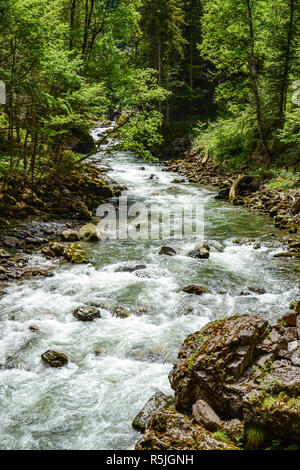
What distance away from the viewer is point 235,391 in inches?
140

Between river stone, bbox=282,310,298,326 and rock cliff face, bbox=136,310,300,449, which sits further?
river stone, bbox=282,310,298,326

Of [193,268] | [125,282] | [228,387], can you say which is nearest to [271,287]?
[193,268]

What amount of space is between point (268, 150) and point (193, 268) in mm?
13636

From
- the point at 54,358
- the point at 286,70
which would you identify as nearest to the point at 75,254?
the point at 54,358

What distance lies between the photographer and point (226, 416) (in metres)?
3.55

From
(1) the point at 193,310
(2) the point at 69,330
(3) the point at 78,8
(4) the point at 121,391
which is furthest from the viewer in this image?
(3) the point at 78,8

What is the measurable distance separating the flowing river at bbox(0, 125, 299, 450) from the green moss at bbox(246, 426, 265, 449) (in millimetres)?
1467

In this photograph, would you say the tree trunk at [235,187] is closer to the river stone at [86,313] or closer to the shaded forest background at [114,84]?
the shaded forest background at [114,84]

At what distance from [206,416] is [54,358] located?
2.86 metres

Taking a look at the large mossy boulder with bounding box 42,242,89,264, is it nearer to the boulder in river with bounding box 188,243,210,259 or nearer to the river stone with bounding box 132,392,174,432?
the boulder in river with bounding box 188,243,210,259

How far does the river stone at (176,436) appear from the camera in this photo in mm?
3150

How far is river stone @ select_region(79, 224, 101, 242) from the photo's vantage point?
1170 centimetres

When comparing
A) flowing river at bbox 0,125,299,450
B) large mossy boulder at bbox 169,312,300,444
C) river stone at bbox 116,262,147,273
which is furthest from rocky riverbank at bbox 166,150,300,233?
large mossy boulder at bbox 169,312,300,444

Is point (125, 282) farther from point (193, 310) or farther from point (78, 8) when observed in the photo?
point (78, 8)
